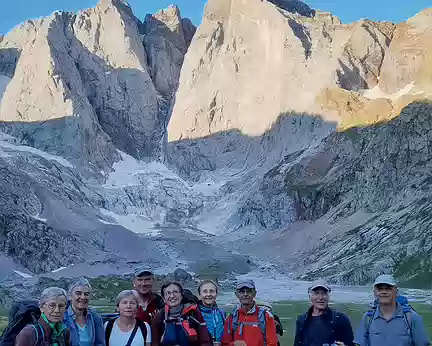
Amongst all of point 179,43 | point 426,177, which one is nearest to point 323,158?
point 426,177

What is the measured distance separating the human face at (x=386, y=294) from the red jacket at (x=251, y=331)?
1.38m

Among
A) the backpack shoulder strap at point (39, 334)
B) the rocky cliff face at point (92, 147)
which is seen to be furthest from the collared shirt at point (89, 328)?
the rocky cliff face at point (92, 147)

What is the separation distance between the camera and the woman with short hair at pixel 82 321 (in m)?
6.99

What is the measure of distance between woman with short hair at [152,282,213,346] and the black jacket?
1.18 m

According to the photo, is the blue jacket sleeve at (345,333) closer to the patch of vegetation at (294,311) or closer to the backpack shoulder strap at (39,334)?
the backpack shoulder strap at (39,334)

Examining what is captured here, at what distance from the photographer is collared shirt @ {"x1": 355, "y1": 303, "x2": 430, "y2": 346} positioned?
22.1 ft

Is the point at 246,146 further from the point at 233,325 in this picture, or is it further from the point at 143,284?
the point at 233,325

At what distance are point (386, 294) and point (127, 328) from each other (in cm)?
306

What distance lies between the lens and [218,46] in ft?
488

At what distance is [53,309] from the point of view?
21.1 feet

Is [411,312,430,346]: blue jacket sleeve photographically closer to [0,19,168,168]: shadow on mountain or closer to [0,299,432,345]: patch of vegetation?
[0,299,432,345]: patch of vegetation

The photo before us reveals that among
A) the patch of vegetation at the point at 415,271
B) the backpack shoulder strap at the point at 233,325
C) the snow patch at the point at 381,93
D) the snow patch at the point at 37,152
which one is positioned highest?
the snow patch at the point at 381,93

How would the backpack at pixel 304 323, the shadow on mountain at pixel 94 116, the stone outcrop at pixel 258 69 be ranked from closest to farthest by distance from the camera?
1. the backpack at pixel 304 323
2. the stone outcrop at pixel 258 69
3. the shadow on mountain at pixel 94 116

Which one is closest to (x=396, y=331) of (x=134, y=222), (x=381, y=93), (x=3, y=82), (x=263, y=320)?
(x=263, y=320)
